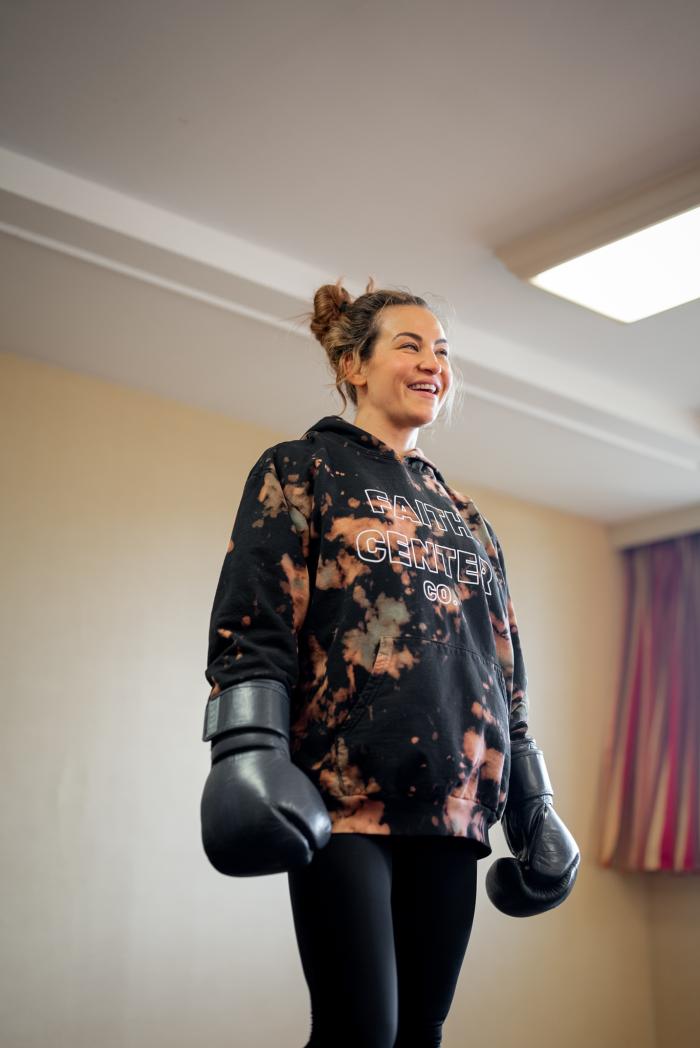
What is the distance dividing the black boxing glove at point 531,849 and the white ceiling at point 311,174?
145cm

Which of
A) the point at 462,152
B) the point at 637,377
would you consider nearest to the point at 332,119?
the point at 462,152

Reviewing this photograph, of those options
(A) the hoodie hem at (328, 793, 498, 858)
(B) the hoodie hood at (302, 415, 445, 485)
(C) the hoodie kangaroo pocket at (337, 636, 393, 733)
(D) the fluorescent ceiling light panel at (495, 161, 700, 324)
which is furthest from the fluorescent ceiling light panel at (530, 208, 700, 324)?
(A) the hoodie hem at (328, 793, 498, 858)

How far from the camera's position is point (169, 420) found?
347cm

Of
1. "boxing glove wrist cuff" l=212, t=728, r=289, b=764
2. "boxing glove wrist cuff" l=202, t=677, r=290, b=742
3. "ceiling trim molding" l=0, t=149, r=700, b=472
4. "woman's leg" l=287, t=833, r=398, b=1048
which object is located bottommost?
"woman's leg" l=287, t=833, r=398, b=1048

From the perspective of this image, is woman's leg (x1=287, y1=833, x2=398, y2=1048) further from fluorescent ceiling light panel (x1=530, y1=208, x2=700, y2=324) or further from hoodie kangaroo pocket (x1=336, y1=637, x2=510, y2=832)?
fluorescent ceiling light panel (x1=530, y1=208, x2=700, y2=324)

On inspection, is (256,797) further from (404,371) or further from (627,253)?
(627,253)

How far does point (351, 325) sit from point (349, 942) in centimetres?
87

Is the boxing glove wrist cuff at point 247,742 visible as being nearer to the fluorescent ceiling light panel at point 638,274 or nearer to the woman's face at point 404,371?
the woman's face at point 404,371

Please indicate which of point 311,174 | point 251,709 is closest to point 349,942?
point 251,709

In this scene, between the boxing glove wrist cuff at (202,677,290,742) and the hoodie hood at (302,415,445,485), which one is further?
the hoodie hood at (302,415,445,485)

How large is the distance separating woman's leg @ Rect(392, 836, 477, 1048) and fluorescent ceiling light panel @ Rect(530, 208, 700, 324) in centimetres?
185

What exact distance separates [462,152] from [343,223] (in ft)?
1.37

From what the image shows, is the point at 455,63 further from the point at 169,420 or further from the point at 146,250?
the point at 169,420

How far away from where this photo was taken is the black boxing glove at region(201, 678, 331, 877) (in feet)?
3.29
